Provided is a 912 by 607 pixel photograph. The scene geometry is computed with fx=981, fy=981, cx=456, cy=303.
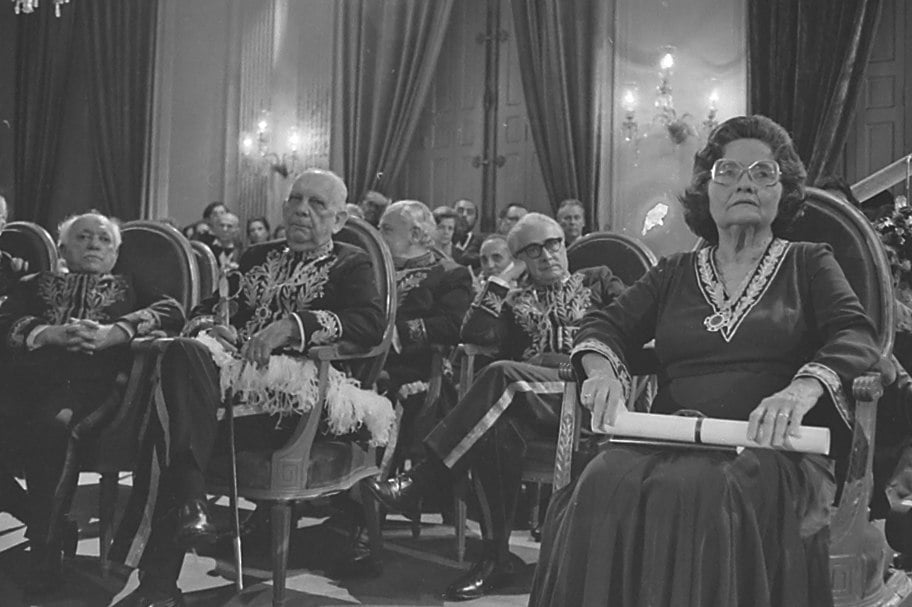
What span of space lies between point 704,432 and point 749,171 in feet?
1.97

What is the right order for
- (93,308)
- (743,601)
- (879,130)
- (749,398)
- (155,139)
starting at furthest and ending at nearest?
(155,139), (879,130), (93,308), (749,398), (743,601)

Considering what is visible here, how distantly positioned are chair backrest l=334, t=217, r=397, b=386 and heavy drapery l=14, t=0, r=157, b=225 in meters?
5.74

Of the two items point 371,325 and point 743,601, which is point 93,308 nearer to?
point 371,325

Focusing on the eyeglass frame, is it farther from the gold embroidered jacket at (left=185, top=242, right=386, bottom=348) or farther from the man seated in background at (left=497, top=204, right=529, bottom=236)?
the man seated in background at (left=497, top=204, right=529, bottom=236)

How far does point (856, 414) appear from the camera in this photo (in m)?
1.70

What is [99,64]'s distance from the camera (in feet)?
27.2

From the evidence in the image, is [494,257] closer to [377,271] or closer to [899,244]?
[377,271]

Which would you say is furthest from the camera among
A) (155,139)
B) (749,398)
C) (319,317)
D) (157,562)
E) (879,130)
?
(155,139)

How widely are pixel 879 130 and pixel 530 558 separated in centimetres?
428

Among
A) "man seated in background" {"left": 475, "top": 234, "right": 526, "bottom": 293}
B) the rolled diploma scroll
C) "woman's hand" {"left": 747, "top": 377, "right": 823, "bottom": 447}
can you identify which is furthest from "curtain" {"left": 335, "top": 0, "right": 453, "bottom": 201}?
"woman's hand" {"left": 747, "top": 377, "right": 823, "bottom": 447}

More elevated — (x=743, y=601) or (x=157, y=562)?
(x=743, y=601)

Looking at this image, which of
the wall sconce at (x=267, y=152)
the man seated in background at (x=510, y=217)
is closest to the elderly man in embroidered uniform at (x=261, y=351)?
the man seated in background at (x=510, y=217)

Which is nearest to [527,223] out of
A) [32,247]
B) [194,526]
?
[194,526]

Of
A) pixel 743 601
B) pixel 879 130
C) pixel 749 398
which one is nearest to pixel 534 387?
pixel 749 398
